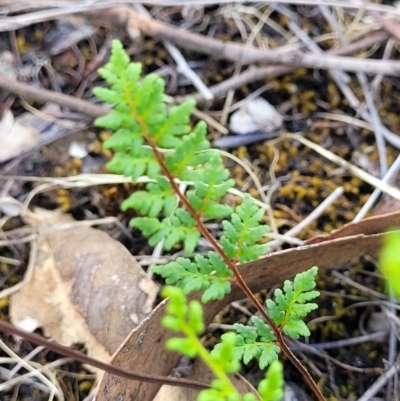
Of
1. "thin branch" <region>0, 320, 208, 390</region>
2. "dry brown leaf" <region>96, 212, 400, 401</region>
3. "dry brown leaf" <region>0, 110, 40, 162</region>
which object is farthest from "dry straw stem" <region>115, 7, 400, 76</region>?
"thin branch" <region>0, 320, 208, 390</region>

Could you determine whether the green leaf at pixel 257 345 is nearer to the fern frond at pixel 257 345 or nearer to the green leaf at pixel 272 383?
Answer: the fern frond at pixel 257 345

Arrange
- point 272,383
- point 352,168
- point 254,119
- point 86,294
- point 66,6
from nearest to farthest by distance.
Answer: point 272,383 < point 86,294 < point 352,168 < point 254,119 < point 66,6

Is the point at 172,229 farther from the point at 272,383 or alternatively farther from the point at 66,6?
the point at 66,6

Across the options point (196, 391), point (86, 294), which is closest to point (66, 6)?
point (86, 294)

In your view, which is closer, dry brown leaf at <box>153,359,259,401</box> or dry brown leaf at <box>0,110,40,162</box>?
dry brown leaf at <box>153,359,259,401</box>

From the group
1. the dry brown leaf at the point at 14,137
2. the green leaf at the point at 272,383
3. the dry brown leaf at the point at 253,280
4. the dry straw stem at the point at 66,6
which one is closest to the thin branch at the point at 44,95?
the dry brown leaf at the point at 14,137

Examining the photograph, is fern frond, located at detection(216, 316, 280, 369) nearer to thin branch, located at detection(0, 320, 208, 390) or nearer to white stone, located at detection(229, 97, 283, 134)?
thin branch, located at detection(0, 320, 208, 390)
